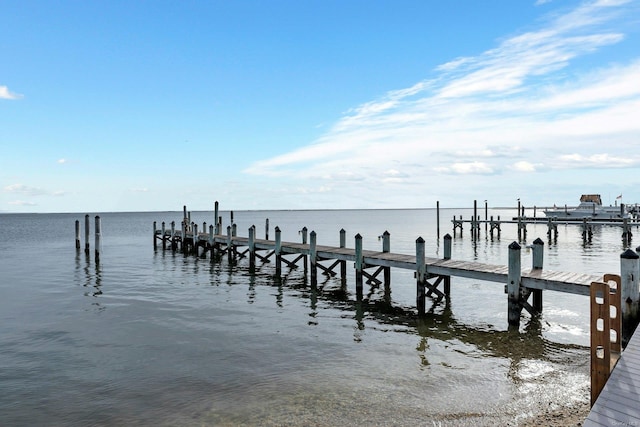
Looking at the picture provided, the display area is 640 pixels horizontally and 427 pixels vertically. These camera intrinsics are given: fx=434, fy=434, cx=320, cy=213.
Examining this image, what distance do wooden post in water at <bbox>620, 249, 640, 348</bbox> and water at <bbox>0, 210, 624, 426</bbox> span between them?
1.24m

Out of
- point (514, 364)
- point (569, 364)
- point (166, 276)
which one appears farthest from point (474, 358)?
point (166, 276)

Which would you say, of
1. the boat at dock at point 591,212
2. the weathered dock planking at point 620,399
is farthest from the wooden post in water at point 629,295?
the boat at dock at point 591,212

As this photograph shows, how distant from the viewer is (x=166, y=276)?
24.0m

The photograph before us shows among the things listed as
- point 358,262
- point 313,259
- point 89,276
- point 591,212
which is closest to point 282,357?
point 358,262

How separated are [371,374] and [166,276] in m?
17.5

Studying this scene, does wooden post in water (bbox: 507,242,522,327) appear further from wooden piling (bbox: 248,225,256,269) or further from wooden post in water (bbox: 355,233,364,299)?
wooden piling (bbox: 248,225,256,269)

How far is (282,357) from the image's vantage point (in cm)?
1071

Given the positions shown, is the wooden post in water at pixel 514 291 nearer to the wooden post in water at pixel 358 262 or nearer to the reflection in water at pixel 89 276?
the wooden post in water at pixel 358 262

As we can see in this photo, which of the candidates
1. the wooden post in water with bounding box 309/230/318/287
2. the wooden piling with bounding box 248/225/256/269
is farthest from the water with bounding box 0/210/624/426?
the wooden piling with bounding box 248/225/256/269

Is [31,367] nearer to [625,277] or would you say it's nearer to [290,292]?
[290,292]

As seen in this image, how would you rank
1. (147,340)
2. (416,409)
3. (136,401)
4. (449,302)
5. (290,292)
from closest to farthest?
(416,409) → (136,401) → (147,340) → (449,302) → (290,292)

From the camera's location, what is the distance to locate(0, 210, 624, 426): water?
26.0 feet

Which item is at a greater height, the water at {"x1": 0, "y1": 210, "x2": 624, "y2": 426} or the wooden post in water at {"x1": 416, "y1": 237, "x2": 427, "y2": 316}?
the wooden post in water at {"x1": 416, "y1": 237, "x2": 427, "y2": 316}

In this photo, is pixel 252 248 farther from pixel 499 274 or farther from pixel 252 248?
pixel 499 274
